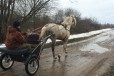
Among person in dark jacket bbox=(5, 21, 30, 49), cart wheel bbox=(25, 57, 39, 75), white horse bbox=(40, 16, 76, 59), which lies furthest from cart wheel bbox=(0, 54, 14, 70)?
white horse bbox=(40, 16, 76, 59)

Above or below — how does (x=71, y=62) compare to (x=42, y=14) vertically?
below

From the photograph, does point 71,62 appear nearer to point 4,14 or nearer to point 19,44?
point 19,44

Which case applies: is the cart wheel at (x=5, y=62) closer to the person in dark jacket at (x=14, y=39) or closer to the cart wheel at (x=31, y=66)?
the person in dark jacket at (x=14, y=39)

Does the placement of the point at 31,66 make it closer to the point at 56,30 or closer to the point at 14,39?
the point at 14,39

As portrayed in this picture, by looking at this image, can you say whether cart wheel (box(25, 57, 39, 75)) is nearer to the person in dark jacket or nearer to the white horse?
the person in dark jacket

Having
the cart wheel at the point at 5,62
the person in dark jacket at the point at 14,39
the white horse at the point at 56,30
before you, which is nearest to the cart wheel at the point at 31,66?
the person in dark jacket at the point at 14,39

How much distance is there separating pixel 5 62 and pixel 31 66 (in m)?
1.10

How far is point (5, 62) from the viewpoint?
33.3ft

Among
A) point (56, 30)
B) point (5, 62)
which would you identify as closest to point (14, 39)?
point (5, 62)

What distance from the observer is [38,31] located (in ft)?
39.1

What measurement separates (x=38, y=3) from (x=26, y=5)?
5.41 feet

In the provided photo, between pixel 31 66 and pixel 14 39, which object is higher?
pixel 14 39

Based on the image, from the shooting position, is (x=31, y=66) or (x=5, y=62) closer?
(x=31, y=66)

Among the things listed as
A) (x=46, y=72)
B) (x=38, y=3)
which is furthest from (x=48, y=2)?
(x=46, y=72)
